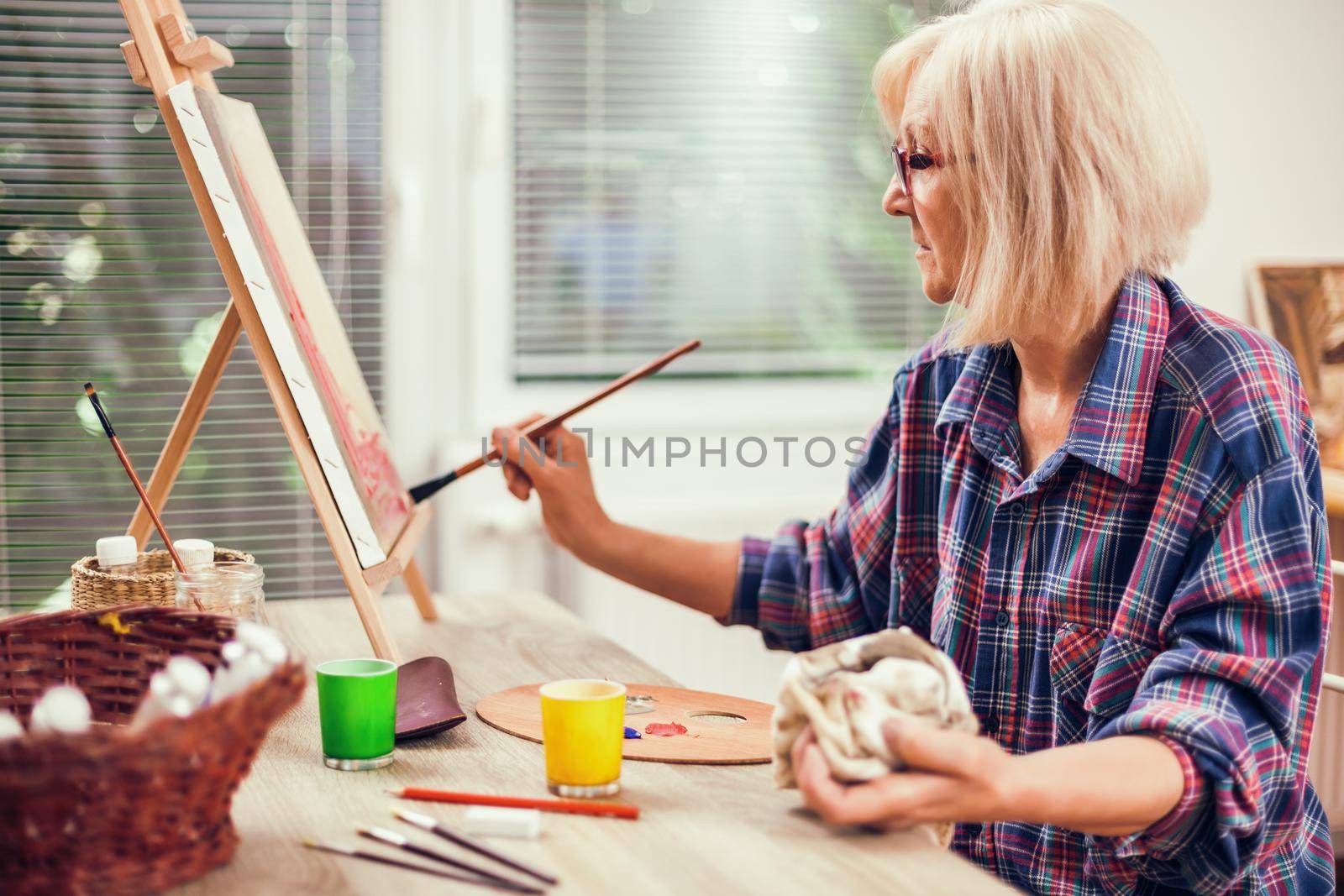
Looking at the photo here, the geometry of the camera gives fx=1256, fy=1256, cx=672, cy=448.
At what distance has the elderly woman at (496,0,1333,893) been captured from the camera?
86 centimetres

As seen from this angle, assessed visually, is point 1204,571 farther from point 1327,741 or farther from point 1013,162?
point 1327,741

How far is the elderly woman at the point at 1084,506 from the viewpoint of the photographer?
0.86 metres

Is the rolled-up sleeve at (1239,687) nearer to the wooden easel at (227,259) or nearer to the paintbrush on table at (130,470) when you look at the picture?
the wooden easel at (227,259)

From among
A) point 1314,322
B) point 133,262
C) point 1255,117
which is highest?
point 1255,117

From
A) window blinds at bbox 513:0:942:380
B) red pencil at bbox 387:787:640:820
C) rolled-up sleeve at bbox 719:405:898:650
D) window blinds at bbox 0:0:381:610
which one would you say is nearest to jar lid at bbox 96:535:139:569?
red pencil at bbox 387:787:640:820

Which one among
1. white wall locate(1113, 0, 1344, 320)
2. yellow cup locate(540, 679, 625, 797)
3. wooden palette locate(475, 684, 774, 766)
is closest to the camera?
yellow cup locate(540, 679, 625, 797)

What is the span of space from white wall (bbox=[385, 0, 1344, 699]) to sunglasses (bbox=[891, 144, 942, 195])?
1074 mm

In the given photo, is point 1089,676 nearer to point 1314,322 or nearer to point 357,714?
point 357,714

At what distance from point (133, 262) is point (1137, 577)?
1684 millimetres

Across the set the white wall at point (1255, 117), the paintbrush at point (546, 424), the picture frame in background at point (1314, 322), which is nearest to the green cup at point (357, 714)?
the paintbrush at point (546, 424)

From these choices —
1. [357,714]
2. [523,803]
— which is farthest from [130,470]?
[523,803]

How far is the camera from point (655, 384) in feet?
7.74

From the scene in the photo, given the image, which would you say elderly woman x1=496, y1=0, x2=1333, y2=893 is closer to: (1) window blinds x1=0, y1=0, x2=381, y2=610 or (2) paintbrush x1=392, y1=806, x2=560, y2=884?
(2) paintbrush x1=392, y1=806, x2=560, y2=884

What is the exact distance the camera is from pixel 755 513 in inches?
89.4
